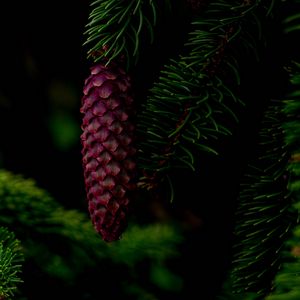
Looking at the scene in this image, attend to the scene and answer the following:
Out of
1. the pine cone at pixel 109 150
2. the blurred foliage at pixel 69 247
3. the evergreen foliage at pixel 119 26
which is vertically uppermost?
the evergreen foliage at pixel 119 26

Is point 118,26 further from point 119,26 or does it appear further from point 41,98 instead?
point 41,98

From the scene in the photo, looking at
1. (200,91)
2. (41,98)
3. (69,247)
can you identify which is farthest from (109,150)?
(41,98)

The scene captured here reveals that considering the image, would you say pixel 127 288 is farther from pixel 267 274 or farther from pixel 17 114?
pixel 17 114

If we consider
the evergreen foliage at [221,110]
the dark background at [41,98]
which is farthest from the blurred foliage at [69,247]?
the dark background at [41,98]

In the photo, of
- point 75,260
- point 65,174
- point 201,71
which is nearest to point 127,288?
point 75,260

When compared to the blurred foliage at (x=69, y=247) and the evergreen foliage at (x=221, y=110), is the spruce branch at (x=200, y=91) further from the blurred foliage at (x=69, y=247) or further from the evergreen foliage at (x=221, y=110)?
the blurred foliage at (x=69, y=247)

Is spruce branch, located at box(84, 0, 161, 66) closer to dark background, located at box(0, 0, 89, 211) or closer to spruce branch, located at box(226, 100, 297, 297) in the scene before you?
spruce branch, located at box(226, 100, 297, 297)

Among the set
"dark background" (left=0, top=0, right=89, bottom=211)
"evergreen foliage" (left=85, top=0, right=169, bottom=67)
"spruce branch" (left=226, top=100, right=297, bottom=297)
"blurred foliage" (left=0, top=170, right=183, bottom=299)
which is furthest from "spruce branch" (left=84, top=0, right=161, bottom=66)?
"dark background" (left=0, top=0, right=89, bottom=211)
